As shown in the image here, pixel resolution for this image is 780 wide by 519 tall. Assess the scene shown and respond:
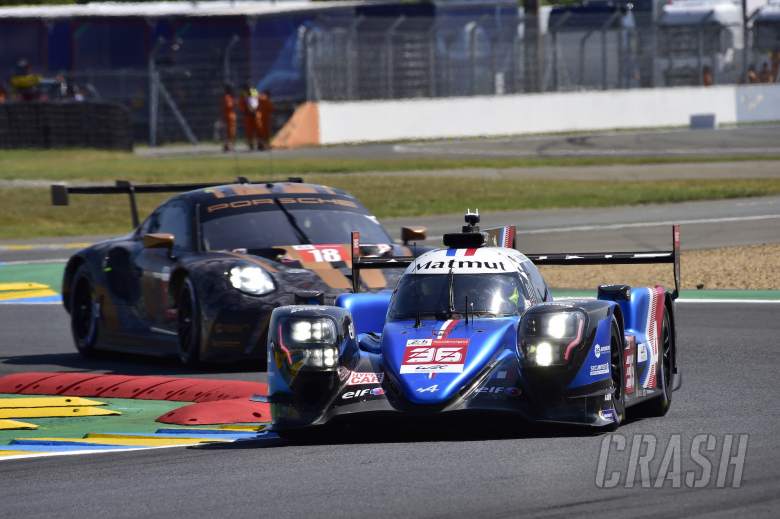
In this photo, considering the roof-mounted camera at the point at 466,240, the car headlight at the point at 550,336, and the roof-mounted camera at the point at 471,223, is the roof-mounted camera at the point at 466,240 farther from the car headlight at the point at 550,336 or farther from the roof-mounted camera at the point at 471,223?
the car headlight at the point at 550,336

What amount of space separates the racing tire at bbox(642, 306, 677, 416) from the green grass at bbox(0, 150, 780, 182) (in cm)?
2179

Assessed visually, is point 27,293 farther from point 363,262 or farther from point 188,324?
point 363,262

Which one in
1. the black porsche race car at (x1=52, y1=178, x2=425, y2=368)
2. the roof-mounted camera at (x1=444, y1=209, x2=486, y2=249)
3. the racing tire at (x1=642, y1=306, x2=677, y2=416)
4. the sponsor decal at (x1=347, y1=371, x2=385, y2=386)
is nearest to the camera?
the sponsor decal at (x1=347, y1=371, x2=385, y2=386)

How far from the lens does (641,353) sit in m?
9.43

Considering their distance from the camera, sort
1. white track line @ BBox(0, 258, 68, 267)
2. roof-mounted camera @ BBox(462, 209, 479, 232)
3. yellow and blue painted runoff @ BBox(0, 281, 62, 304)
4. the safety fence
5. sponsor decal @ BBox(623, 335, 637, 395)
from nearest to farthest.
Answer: sponsor decal @ BBox(623, 335, 637, 395), roof-mounted camera @ BBox(462, 209, 479, 232), yellow and blue painted runoff @ BBox(0, 281, 62, 304), white track line @ BBox(0, 258, 68, 267), the safety fence

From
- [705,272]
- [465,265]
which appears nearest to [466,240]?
[465,265]

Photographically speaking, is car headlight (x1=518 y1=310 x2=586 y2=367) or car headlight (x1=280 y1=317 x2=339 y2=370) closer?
car headlight (x1=518 y1=310 x2=586 y2=367)

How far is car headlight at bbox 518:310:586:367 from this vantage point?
27.4 feet

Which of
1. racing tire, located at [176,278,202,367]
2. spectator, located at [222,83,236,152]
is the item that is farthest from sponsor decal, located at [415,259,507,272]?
spectator, located at [222,83,236,152]

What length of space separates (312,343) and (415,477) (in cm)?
164

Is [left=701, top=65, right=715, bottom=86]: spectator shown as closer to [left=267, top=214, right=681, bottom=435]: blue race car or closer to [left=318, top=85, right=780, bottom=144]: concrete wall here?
[left=318, top=85, right=780, bottom=144]: concrete wall

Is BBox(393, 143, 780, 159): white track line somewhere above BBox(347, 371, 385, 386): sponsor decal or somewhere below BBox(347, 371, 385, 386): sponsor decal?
below

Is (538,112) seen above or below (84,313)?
above

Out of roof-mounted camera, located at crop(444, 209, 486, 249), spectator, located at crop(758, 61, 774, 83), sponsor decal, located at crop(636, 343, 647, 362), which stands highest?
spectator, located at crop(758, 61, 774, 83)
